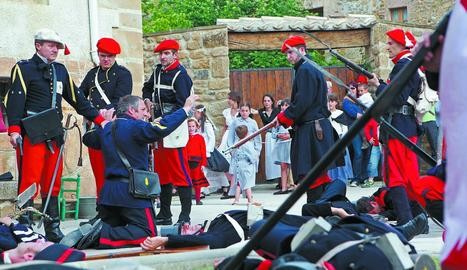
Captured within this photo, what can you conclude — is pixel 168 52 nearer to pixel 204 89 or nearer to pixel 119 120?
pixel 119 120

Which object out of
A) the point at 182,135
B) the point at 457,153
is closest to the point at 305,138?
the point at 182,135

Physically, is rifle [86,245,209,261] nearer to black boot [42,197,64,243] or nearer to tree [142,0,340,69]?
black boot [42,197,64,243]

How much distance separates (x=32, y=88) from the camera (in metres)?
10.1

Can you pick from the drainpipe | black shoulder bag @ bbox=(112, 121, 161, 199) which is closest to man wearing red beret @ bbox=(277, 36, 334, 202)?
black shoulder bag @ bbox=(112, 121, 161, 199)

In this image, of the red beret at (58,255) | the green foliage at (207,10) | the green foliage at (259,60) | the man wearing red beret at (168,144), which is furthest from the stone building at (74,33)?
the green foliage at (207,10)

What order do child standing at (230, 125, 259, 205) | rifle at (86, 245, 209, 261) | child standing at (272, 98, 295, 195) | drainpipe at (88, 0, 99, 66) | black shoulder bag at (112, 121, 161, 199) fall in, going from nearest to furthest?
rifle at (86, 245, 209, 261) < black shoulder bag at (112, 121, 161, 199) < drainpipe at (88, 0, 99, 66) < child standing at (230, 125, 259, 205) < child standing at (272, 98, 295, 195)

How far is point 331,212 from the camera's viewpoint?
7.67 meters

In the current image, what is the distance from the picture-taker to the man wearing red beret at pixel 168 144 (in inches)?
440

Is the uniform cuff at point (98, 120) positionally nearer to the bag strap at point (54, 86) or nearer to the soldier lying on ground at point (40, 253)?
the bag strap at point (54, 86)

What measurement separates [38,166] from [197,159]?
454 centimetres

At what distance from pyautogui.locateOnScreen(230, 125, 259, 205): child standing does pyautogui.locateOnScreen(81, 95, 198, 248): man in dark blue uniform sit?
5383mm

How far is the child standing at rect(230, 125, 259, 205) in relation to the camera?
14.5 metres

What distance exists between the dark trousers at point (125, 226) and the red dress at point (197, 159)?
16.9 ft

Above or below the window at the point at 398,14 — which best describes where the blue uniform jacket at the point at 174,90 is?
below
